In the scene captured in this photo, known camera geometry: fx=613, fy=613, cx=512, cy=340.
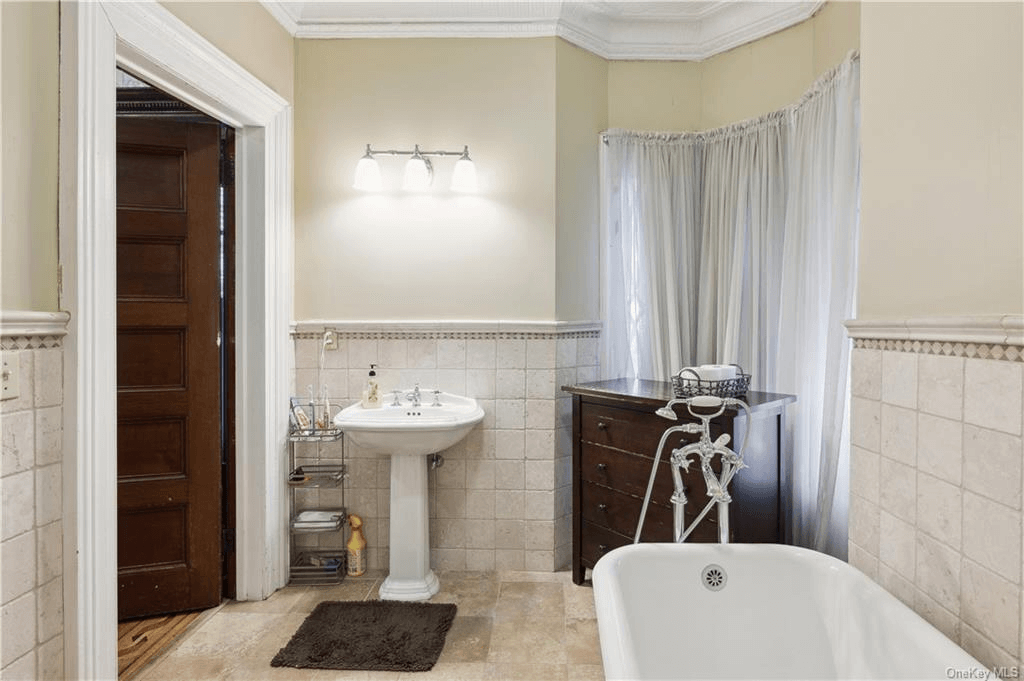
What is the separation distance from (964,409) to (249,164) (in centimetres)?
269

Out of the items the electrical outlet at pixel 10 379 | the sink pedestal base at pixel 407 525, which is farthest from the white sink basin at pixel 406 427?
the electrical outlet at pixel 10 379

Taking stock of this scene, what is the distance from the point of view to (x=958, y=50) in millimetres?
1274

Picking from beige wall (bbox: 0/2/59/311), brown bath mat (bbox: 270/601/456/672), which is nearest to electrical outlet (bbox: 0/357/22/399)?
beige wall (bbox: 0/2/59/311)

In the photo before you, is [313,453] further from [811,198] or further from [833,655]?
[811,198]

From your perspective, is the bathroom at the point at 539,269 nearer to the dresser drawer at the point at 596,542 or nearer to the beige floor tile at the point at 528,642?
the beige floor tile at the point at 528,642

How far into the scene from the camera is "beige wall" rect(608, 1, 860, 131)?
275 centimetres

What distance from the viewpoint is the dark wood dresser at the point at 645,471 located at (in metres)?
2.35

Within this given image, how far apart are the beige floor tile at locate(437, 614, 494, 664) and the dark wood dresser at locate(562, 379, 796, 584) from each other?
56cm

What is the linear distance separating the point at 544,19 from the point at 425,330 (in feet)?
5.22

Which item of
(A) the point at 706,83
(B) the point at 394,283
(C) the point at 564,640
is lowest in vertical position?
(C) the point at 564,640

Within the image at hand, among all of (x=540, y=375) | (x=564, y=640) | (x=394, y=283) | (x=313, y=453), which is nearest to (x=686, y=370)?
(x=540, y=375)

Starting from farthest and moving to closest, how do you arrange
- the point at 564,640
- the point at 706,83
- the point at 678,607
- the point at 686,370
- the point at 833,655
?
the point at 706,83, the point at 686,370, the point at 564,640, the point at 678,607, the point at 833,655

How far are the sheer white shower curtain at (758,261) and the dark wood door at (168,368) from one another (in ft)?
6.18

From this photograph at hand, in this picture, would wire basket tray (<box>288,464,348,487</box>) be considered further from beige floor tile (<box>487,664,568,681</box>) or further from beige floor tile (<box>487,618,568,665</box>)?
beige floor tile (<box>487,664,568,681</box>)
